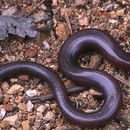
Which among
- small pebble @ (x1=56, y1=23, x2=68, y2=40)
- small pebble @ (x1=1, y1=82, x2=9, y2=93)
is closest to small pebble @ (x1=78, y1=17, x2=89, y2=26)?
small pebble @ (x1=56, y1=23, x2=68, y2=40)

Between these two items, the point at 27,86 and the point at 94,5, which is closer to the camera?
the point at 27,86

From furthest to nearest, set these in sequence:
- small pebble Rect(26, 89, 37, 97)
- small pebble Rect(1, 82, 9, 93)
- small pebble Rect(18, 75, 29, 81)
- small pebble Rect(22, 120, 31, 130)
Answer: small pebble Rect(18, 75, 29, 81)
small pebble Rect(1, 82, 9, 93)
small pebble Rect(26, 89, 37, 97)
small pebble Rect(22, 120, 31, 130)

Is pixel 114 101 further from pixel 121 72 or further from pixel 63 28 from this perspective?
pixel 63 28

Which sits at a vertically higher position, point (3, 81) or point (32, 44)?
point (32, 44)

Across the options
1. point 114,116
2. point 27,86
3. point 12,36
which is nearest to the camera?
point 114,116

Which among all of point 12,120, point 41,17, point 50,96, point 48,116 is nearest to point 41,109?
point 48,116

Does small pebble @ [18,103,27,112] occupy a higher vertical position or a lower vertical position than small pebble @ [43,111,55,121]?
higher

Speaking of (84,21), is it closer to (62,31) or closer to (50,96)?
(62,31)

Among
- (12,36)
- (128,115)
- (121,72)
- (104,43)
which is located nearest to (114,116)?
(128,115)

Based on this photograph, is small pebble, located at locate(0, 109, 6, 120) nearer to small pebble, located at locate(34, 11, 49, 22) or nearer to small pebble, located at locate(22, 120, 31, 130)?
small pebble, located at locate(22, 120, 31, 130)
